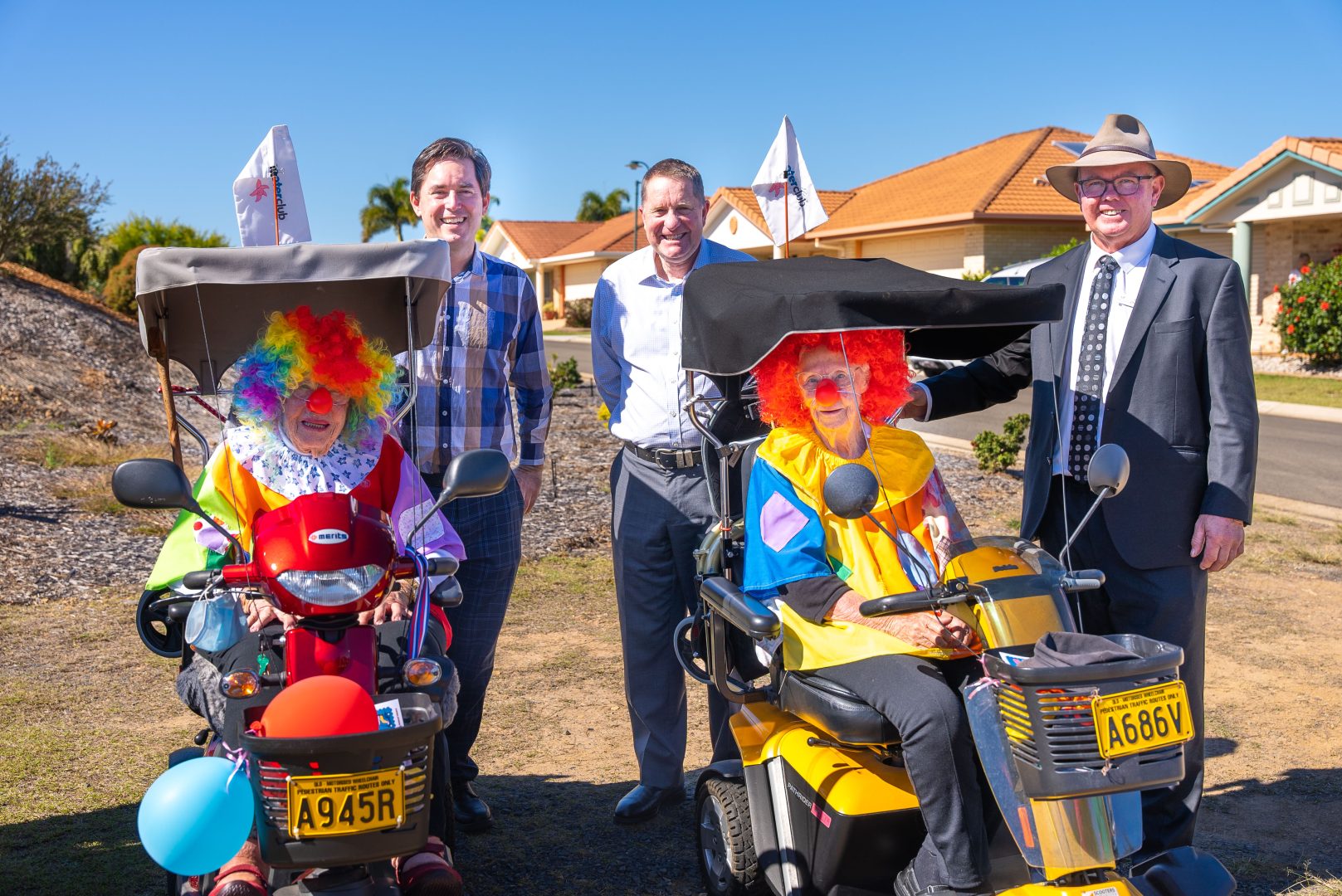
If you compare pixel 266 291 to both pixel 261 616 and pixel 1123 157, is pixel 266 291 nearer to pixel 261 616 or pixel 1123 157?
pixel 261 616

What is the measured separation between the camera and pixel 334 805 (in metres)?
2.48

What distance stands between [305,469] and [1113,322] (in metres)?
2.68

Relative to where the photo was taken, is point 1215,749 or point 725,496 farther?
point 1215,749

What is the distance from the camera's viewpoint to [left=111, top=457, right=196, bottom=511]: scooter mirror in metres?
2.71

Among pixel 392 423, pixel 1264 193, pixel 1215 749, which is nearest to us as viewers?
pixel 392 423

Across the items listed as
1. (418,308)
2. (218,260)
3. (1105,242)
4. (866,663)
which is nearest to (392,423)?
(418,308)

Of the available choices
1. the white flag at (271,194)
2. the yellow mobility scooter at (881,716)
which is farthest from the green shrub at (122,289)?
the yellow mobility scooter at (881,716)

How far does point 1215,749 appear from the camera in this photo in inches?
200

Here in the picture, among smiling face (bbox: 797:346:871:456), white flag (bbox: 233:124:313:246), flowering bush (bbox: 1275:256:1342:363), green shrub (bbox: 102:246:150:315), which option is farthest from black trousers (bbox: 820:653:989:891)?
flowering bush (bbox: 1275:256:1342:363)

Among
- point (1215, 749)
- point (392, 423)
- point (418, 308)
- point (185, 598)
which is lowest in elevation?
point (1215, 749)

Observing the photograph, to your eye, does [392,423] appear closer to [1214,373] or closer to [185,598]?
[185,598]

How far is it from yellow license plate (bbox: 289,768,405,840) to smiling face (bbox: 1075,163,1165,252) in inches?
116

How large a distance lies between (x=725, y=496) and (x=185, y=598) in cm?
169

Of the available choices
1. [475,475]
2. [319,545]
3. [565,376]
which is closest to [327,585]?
[319,545]
